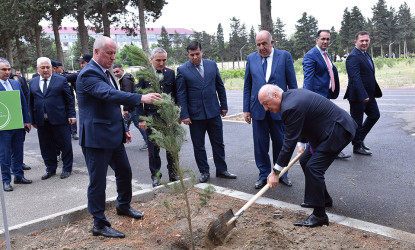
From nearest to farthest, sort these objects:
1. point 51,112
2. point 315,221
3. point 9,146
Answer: point 315,221
point 9,146
point 51,112

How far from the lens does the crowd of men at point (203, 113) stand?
3662 mm

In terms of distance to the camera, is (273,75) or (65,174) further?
(65,174)

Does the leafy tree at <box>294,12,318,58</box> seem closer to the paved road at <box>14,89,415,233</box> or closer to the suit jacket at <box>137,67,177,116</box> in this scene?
the paved road at <box>14,89,415,233</box>

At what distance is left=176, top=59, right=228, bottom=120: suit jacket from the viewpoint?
5422mm

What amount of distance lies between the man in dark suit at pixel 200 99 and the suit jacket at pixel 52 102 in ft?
8.06

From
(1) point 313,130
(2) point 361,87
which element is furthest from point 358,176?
(1) point 313,130

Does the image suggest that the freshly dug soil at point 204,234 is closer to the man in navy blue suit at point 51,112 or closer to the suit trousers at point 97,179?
the suit trousers at point 97,179

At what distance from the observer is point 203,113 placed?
17.9 feet

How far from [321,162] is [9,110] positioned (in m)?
3.43

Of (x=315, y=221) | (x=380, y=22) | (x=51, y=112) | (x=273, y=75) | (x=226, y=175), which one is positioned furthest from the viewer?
(x=380, y=22)

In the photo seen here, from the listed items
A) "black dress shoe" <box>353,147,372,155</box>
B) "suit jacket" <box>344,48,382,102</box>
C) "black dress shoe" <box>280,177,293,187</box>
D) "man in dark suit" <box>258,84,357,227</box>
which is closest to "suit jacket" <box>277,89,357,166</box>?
"man in dark suit" <box>258,84,357,227</box>

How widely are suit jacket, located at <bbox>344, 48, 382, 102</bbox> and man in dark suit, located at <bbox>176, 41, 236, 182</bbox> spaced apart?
2.49m

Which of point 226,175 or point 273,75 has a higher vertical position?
point 273,75

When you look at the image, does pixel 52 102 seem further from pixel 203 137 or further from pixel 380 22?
pixel 380 22
